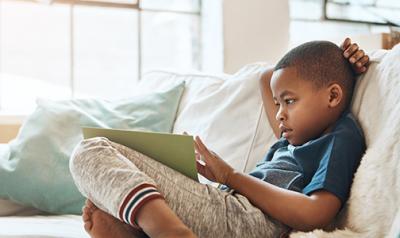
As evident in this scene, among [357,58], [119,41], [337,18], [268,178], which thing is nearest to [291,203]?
[268,178]

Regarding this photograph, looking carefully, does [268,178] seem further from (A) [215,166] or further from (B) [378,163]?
(B) [378,163]

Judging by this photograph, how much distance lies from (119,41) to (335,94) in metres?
1.70

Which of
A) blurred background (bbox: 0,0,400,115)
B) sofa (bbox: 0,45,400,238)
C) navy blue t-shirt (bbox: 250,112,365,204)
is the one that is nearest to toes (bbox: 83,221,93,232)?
sofa (bbox: 0,45,400,238)

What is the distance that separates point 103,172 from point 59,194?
0.63 meters

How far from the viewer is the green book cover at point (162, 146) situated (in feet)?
4.00

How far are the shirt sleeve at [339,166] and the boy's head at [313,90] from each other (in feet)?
0.31

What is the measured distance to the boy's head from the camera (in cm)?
133

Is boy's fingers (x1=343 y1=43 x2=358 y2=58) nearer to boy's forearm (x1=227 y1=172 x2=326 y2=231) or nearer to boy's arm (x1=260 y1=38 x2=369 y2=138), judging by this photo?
boy's arm (x1=260 y1=38 x2=369 y2=138)

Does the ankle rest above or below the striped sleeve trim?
below

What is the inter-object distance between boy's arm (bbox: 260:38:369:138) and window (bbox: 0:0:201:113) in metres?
1.09

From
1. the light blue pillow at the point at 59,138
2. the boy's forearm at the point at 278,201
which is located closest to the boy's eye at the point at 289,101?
the boy's forearm at the point at 278,201

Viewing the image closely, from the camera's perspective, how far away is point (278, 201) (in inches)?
47.9

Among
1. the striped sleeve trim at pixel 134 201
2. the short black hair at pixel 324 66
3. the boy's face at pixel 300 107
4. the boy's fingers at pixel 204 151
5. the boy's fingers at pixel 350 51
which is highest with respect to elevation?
the boy's fingers at pixel 350 51

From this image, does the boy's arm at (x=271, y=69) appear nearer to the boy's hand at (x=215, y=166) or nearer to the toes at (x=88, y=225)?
the boy's hand at (x=215, y=166)
